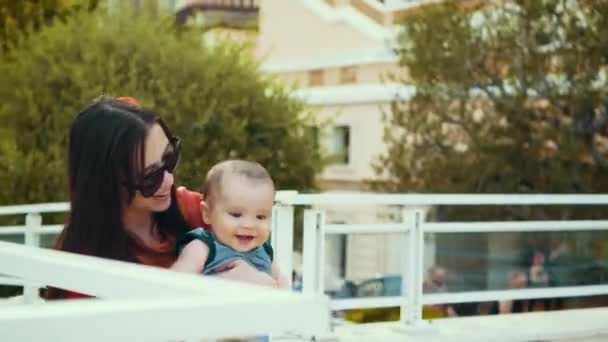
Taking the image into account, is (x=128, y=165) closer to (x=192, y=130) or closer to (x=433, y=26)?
(x=192, y=130)

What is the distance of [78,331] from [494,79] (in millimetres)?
16163

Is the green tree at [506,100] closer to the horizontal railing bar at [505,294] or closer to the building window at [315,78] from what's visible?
the horizontal railing bar at [505,294]

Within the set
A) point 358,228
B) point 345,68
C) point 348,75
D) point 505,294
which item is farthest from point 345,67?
point 358,228

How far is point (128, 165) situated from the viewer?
115 inches

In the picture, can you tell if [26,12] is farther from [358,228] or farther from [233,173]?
[233,173]

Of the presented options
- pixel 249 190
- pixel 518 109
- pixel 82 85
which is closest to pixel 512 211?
pixel 518 109

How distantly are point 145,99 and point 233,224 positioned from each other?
1193cm

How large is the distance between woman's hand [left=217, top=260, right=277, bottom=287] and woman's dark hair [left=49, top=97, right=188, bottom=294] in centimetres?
23

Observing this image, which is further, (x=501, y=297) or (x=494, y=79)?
(x=494, y=79)

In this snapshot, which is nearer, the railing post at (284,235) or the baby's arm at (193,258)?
the baby's arm at (193,258)

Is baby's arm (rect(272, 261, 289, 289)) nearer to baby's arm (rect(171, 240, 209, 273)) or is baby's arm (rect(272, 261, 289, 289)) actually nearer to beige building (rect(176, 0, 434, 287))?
baby's arm (rect(171, 240, 209, 273))

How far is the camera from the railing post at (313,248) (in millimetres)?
7105

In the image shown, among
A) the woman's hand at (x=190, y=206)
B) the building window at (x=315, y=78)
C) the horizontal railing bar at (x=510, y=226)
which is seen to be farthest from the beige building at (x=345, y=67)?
the woman's hand at (x=190, y=206)

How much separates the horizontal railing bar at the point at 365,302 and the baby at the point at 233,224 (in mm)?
4149
